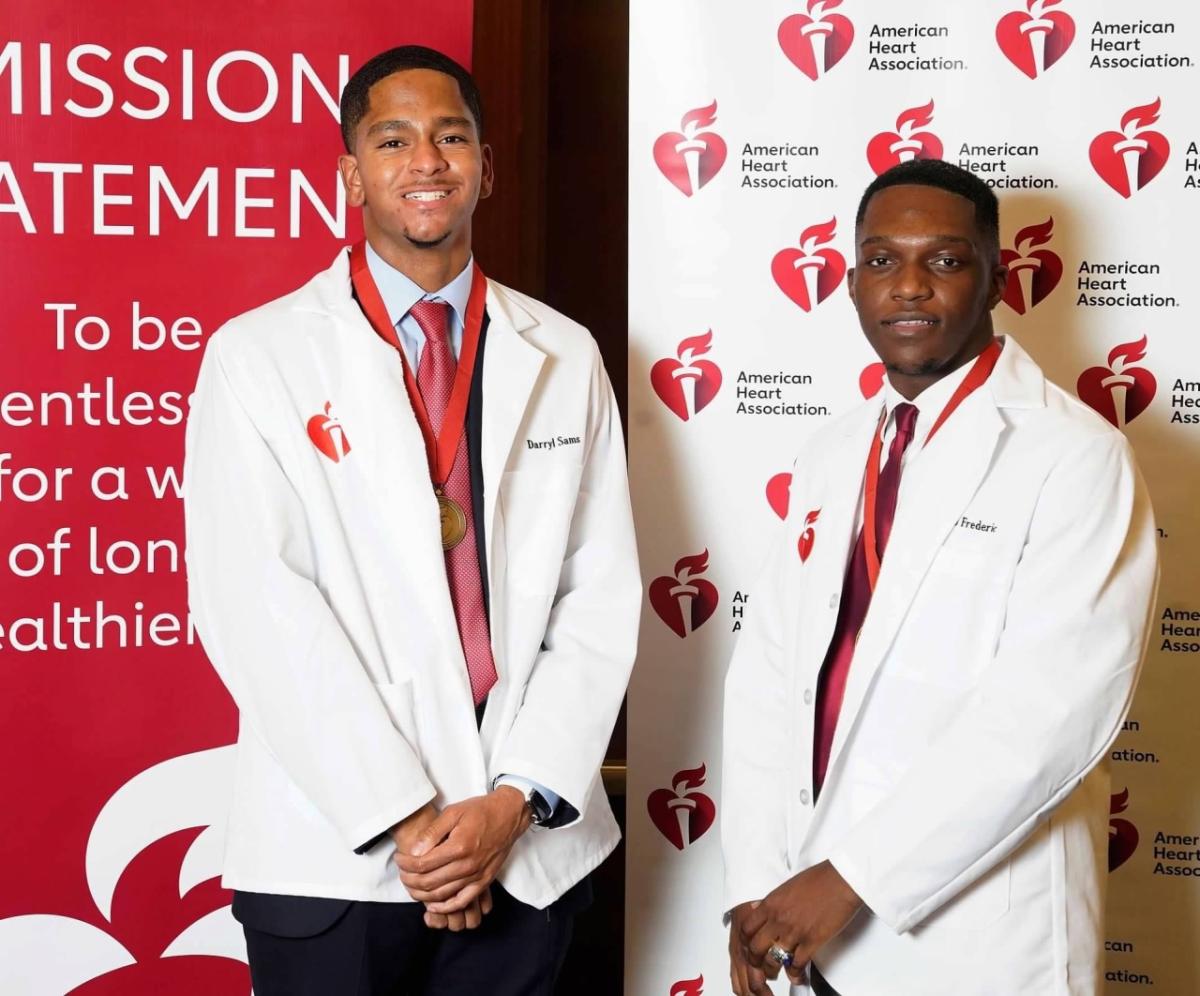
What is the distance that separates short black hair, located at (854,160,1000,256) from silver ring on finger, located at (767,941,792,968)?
Result: 1.01 metres

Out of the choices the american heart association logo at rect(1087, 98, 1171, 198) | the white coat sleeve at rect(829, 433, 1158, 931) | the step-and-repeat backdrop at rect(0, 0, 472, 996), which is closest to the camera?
the white coat sleeve at rect(829, 433, 1158, 931)

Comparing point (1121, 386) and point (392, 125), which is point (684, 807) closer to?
point (1121, 386)

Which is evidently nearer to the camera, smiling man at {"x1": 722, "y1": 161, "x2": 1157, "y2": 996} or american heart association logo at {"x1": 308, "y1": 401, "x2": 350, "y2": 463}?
smiling man at {"x1": 722, "y1": 161, "x2": 1157, "y2": 996}

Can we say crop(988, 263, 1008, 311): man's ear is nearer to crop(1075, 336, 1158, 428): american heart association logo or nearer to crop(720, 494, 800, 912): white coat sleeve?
crop(720, 494, 800, 912): white coat sleeve

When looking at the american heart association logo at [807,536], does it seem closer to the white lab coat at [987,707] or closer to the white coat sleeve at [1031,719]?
the white lab coat at [987,707]

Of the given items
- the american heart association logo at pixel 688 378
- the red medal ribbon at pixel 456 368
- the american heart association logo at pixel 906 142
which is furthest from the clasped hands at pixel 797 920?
the american heart association logo at pixel 906 142

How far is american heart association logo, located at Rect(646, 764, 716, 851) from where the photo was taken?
9.14 ft

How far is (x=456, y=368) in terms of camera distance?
2111 millimetres

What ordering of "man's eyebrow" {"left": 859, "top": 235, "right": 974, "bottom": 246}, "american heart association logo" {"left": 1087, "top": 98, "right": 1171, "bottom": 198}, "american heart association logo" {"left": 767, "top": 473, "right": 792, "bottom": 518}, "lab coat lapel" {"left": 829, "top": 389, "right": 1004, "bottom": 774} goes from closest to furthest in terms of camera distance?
"lab coat lapel" {"left": 829, "top": 389, "right": 1004, "bottom": 774}
"man's eyebrow" {"left": 859, "top": 235, "right": 974, "bottom": 246}
"american heart association logo" {"left": 1087, "top": 98, "right": 1171, "bottom": 198}
"american heart association logo" {"left": 767, "top": 473, "right": 792, "bottom": 518}

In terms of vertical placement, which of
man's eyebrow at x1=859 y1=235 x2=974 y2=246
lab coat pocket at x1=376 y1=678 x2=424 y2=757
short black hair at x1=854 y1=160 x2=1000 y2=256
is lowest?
lab coat pocket at x1=376 y1=678 x2=424 y2=757

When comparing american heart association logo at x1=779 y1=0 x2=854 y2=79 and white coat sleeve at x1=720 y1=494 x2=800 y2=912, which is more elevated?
american heart association logo at x1=779 y1=0 x2=854 y2=79

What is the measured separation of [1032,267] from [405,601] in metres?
1.46

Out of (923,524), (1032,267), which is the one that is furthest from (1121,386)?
(923,524)

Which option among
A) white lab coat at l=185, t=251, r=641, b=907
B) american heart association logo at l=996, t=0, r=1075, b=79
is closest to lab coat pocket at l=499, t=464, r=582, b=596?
white lab coat at l=185, t=251, r=641, b=907
